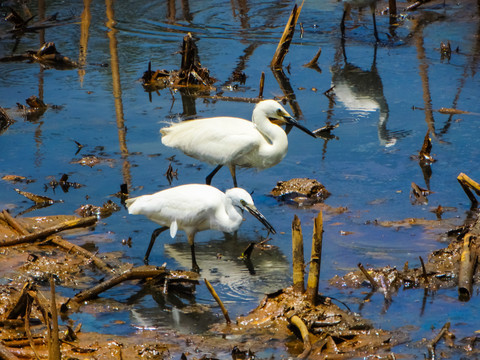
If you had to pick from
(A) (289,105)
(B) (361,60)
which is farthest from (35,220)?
(B) (361,60)

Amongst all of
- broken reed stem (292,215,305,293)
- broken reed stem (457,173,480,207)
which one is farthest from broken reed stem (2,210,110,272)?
broken reed stem (457,173,480,207)

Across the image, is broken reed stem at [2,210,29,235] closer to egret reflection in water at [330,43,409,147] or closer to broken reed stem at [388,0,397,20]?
egret reflection in water at [330,43,409,147]

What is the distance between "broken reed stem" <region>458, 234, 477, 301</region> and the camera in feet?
18.0

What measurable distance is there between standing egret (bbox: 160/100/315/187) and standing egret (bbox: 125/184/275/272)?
1.47 m

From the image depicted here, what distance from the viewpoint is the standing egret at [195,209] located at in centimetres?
617

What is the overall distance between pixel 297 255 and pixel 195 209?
1.18 meters

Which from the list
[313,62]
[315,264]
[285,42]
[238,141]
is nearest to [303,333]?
[315,264]

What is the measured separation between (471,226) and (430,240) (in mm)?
411

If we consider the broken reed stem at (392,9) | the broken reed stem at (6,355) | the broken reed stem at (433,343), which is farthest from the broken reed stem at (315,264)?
the broken reed stem at (392,9)

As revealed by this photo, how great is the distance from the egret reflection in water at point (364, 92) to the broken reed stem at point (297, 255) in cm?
394

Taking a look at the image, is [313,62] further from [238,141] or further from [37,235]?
[37,235]

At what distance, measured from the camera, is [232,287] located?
19.6ft

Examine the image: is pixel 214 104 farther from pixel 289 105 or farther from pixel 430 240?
pixel 430 240

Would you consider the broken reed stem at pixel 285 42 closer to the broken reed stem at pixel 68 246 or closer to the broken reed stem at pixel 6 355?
the broken reed stem at pixel 68 246
